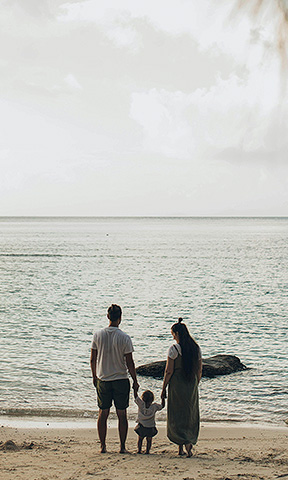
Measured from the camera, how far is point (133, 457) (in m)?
7.51

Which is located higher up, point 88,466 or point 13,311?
point 88,466

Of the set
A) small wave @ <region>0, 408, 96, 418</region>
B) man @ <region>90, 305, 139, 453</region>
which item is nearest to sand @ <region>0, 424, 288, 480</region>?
man @ <region>90, 305, 139, 453</region>

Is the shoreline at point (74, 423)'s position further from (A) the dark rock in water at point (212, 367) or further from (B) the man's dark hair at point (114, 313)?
(B) the man's dark hair at point (114, 313)

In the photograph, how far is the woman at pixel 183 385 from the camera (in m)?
7.20

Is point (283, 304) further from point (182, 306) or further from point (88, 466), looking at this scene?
point (88, 466)

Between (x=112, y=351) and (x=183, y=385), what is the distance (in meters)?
1.16

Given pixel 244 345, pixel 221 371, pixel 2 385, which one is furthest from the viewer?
pixel 244 345

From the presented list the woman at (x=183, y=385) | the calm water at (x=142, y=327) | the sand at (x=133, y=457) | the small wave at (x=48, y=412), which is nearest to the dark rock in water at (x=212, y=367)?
the calm water at (x=142, y=327)

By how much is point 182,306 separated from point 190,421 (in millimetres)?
22242

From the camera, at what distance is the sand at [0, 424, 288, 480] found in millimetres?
6805

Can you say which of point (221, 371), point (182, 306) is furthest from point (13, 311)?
point (221, 371)

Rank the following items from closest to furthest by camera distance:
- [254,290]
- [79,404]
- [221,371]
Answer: [79,404]
[221,371]
[254,290]

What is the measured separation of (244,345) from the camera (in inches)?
758

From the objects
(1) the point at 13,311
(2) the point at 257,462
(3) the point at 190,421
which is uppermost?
(3) the point at 190,421
